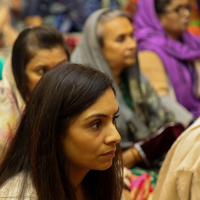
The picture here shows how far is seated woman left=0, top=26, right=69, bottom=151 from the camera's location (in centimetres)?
219

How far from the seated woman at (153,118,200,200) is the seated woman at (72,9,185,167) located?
3.65 feet

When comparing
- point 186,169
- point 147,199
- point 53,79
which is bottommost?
point 147,199

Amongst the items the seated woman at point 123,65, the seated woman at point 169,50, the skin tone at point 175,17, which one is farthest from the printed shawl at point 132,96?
the skin tone at point 175,17

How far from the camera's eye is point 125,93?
2.98 meters

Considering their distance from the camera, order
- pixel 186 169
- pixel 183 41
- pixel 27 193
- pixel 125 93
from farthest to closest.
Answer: pixel 183 41 < pixel 125 93 < pixel 186 169 < pixel 27 193

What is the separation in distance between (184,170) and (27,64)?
3.79ft

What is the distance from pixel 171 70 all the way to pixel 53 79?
7.72 ft

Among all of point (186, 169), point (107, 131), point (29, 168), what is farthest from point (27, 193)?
point (186, 169)

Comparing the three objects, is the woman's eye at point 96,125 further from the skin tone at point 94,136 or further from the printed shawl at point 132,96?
the printed shawl at point 132,96

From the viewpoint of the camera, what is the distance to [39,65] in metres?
2.22

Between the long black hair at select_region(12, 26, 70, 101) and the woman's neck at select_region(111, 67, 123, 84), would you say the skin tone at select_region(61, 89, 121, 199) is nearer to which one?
the long black hair at select_region(12, 26, 70, 101)

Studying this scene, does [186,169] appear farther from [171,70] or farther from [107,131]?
[171,70]

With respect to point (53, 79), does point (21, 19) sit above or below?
below

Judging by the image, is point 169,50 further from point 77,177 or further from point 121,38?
point 77,177
